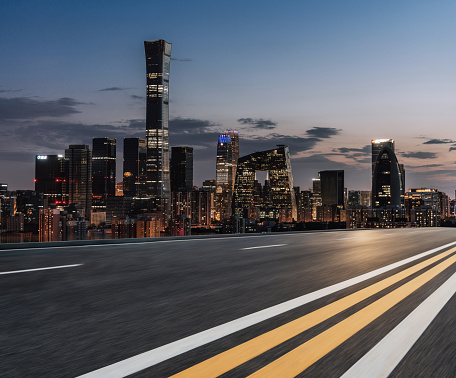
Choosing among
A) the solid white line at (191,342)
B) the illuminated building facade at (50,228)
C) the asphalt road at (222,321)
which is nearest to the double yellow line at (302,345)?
the asphalt road at (222,321)

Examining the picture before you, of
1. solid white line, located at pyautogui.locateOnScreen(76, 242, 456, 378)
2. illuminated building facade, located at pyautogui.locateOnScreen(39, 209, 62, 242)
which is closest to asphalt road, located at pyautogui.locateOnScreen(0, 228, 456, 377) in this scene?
solid white line, located at pyautogui.locateOnScreen(76, 242, 456, 378)

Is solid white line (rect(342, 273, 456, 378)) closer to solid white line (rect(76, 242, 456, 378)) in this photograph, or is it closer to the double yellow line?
the double yellow line

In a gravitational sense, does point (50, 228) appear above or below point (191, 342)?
below

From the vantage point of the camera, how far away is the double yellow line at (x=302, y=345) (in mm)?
2936

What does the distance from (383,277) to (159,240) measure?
879cm

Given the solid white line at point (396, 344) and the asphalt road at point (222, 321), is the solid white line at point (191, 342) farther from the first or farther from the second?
the solid white line at point (396, 344)

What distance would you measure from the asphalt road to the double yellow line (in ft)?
0.03

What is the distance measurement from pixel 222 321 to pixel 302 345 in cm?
95

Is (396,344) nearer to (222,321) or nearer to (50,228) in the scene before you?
(222,321)

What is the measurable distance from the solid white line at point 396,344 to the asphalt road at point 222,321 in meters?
0.01

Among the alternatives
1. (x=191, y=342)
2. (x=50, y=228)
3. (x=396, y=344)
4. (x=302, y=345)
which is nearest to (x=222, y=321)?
(x=191, y=342)

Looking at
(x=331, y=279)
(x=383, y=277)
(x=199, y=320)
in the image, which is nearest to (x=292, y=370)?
(x=199, y=320)

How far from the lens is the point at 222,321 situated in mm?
4191

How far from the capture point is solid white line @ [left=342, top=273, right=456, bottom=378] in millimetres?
2980
